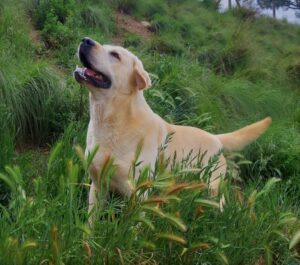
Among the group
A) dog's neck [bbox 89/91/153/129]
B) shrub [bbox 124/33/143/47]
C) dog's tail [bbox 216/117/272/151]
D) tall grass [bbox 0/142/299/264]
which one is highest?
tall grass [bbox 0/142/299/264]

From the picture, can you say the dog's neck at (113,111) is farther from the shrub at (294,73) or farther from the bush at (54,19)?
the shrub at (294,73)

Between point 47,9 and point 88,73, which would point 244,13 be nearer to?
point 47,9

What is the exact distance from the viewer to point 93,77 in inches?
173

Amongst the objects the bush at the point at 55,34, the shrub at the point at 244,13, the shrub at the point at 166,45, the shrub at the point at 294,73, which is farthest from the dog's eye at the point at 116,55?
the shrub at the point at 244,13

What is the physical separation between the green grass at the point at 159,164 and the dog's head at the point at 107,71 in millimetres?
389

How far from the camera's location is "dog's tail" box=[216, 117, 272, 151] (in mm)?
5160

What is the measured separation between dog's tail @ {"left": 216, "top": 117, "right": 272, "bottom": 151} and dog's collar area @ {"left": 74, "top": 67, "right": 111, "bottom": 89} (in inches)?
49.9

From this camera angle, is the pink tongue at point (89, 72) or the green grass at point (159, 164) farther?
the pink tongue at point (89, 72)

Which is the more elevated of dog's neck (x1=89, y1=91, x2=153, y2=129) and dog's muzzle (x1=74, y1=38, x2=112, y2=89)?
dog's muzzle (x1=74, y1=38, x2=112, y2=89)

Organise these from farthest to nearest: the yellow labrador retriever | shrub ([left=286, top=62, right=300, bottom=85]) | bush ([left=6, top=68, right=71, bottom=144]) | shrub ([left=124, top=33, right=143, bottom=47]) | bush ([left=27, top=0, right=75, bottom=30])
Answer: shrub ([left=286, top=62, right=300, bottom=85]), shrub ([left=124, top=33, right=143, bottom=47]), bush ([left=27, top=0, right=75, bottom=30]), bush ([left=6, top=68, right=71, bottom=144]), the yellow labrador retriever

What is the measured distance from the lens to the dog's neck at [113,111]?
4379mm

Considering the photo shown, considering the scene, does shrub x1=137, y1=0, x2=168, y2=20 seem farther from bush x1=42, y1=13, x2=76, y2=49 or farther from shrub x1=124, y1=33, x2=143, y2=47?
bush x1=42, y1=13, x2=76, y2=49

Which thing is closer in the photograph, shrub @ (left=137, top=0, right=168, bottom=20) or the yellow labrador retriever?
the yellow labrador retriever

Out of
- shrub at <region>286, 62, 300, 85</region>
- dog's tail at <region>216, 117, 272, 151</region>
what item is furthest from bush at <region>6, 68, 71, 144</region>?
shrub at <region>286, 62, 300, 85</region>
